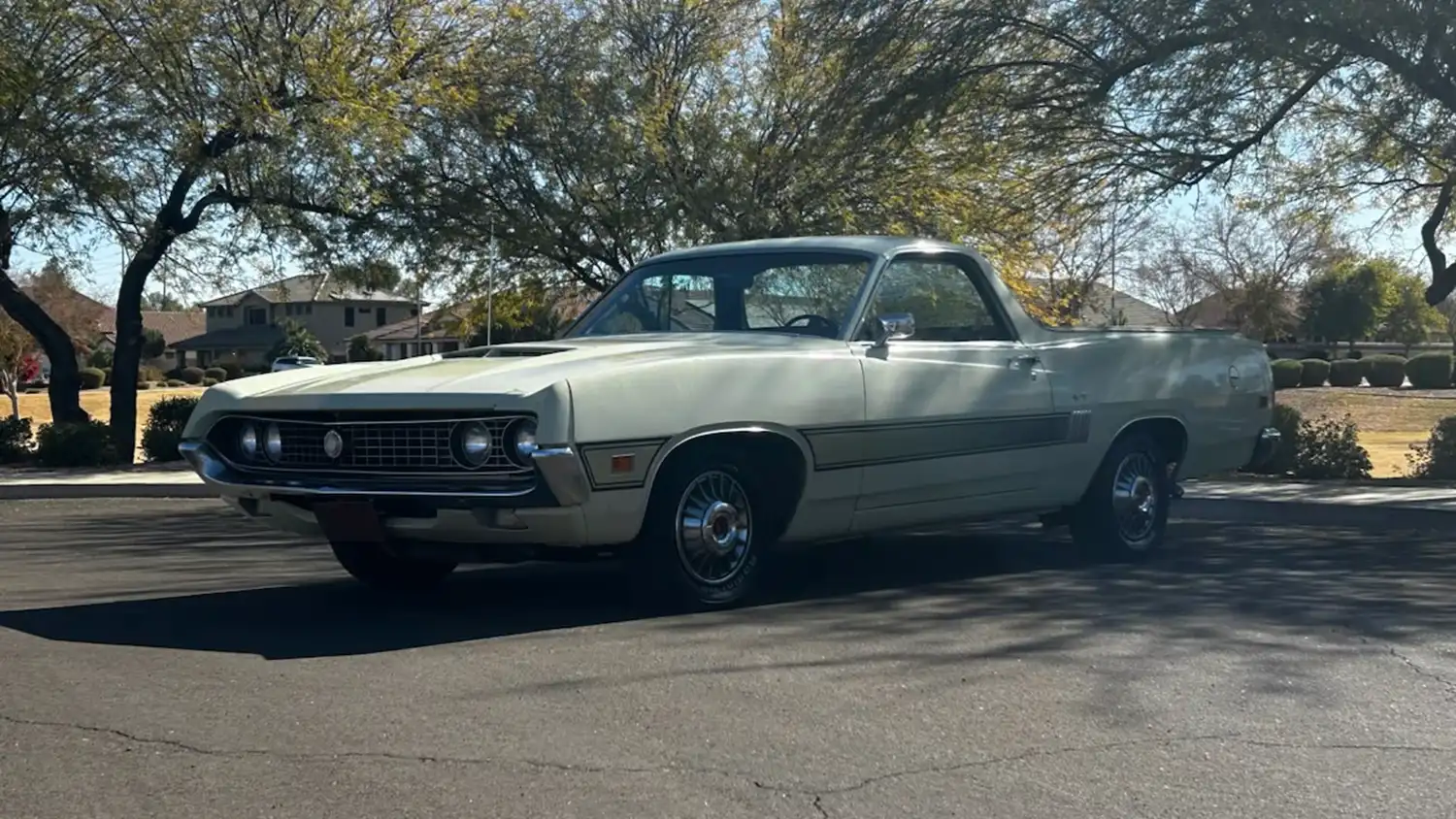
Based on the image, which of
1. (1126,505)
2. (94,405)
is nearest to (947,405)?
(1126,505)

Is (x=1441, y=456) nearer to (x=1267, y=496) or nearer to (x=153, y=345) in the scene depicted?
(x=1267, y=496)

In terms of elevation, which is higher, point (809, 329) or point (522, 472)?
point (809, 329)

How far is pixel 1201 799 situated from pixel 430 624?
11.7ft

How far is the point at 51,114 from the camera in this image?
65.5 feet

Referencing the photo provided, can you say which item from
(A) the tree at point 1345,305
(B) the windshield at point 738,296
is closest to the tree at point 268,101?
(B) the windshield at point 738,296

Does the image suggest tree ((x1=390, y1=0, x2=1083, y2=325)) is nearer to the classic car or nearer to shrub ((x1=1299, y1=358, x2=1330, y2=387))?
the classic car

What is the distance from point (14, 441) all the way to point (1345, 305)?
4474cm

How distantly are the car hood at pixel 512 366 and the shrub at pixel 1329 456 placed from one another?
1025cm

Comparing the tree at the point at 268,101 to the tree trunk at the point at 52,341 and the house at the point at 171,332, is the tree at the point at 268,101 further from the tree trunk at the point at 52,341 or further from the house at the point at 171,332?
the house at the point at 171,332

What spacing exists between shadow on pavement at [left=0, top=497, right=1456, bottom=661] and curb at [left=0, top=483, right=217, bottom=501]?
6.58 metres

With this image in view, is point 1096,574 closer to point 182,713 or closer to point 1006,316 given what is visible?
point 1006,316

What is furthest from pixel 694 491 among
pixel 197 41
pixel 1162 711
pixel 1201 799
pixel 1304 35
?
pixel 197 41

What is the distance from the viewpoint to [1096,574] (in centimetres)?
865

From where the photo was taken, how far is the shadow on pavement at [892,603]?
672 centimetres
